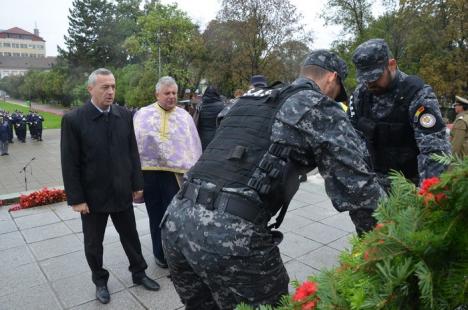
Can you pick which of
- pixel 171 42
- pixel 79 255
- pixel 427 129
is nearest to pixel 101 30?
pixel 171 42

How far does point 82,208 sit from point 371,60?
2.64 meters

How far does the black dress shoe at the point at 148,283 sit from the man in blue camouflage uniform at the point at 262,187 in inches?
74.3

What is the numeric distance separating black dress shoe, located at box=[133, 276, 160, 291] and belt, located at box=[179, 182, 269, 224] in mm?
2072

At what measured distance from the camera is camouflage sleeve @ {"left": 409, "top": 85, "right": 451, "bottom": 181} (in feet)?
8.72

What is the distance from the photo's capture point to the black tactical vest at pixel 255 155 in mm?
1834

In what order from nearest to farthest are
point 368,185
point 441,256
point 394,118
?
point 441,256 → point 368,185 → point 394,118

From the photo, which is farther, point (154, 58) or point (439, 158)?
point (154, 58)

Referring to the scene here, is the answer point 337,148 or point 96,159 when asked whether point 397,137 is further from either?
point 96,159

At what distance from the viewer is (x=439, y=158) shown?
37.3 inches

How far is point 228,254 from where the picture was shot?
70.6 inches

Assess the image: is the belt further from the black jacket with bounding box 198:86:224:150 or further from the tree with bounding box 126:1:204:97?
the tree with bounding box 126:1:204:97

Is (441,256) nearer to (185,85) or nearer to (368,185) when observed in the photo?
(368,185)

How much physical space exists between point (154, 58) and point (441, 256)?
38.3 meters

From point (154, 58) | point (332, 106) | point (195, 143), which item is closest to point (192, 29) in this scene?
point (154, 58)
